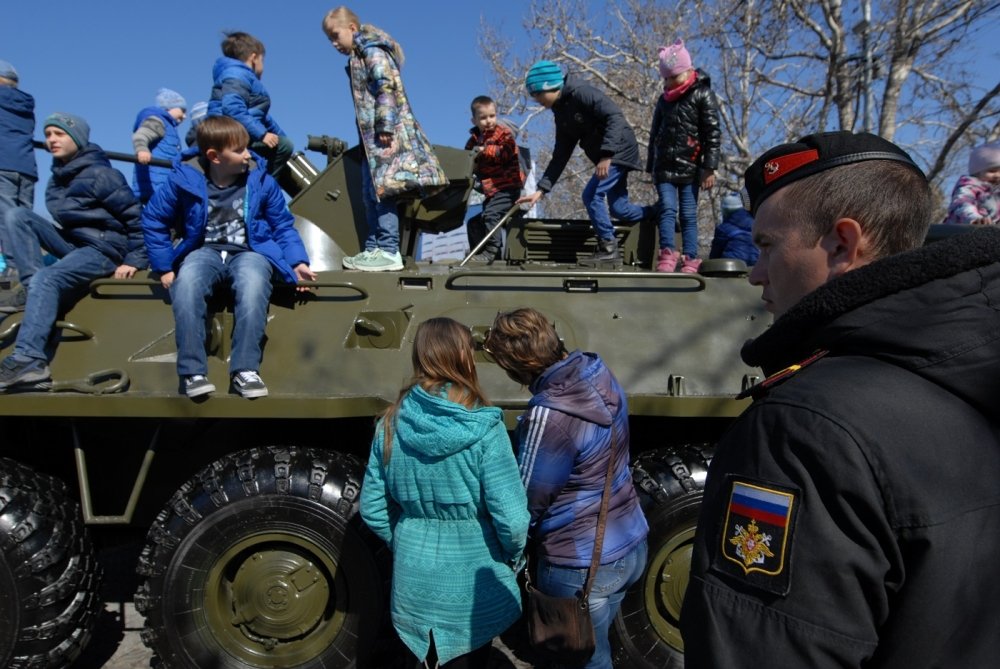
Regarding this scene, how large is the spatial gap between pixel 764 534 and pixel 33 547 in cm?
332

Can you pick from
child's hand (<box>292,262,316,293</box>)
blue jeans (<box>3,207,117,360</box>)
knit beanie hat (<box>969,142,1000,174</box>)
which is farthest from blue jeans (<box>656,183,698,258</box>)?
blue jeans (<box>3,207,117,360</box>)

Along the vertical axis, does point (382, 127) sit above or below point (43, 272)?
above

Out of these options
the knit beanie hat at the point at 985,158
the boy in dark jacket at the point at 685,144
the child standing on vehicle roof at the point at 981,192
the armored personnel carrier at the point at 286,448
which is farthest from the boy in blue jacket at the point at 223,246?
the knit beanie hat at the point at 985,158

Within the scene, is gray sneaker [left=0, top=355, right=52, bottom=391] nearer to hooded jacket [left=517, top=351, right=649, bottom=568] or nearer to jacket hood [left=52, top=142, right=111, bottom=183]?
jacket hood [left=52, top=142, right=111, bottom=183]

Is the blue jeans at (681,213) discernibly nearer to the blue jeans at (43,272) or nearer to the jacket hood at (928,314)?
the blue jeans at (43,272)

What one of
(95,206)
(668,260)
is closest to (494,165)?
(668,260)

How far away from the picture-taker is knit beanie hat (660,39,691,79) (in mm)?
5488

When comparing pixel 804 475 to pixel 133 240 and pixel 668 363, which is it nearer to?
pixel 668 363

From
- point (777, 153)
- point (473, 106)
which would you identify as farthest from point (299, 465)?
point (473, 106)

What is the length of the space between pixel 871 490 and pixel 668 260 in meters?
4.26

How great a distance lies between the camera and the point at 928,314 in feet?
3.26

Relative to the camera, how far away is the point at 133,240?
420 centimetres

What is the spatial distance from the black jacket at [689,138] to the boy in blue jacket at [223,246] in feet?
9.24

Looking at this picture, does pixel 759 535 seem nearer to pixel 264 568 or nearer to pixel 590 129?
pixel 264 568
